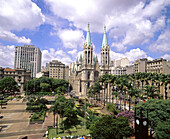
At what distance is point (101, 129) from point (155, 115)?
33.6ft

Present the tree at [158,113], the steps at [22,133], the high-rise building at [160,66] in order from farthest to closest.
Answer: the high-rise building at [160,66] → the steps at [22,133] → the tree at [158,113]

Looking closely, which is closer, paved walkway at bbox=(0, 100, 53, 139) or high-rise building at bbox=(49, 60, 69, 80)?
paved walkway at bbox=(0, 100, 53, 139)

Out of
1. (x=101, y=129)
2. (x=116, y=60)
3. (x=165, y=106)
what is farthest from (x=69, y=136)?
(x=116, y=60)

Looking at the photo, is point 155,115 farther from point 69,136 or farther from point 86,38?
point 86,38

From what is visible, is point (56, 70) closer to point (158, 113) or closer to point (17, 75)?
point (17, 75)

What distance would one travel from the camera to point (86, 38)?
8769 cm

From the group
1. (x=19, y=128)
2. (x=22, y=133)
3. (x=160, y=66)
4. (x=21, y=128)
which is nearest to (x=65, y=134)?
(x=22, y=133)

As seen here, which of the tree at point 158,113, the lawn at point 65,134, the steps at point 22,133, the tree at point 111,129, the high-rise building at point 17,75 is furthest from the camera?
the high-rise building at point 17,75

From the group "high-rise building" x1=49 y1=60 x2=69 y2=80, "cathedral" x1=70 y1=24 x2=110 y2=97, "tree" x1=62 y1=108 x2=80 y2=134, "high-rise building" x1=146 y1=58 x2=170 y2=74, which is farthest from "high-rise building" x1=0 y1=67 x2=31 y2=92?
"high-rise building" x1=146 y1=58 x2=170 y2=74

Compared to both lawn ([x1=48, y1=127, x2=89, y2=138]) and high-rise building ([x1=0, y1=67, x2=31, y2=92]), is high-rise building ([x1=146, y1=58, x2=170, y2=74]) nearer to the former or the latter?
lawn ([x1=48, y1=127, x2=89, y2=138])

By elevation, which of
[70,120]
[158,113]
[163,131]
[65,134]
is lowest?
[65,134]

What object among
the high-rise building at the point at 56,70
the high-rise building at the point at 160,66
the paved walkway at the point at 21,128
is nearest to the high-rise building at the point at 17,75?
the high-rise building at the point at 56,70

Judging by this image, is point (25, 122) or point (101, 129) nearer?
point (101, 129)

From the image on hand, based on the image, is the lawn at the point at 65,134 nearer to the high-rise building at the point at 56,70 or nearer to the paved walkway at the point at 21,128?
the paved walkway at the point at 21,128
